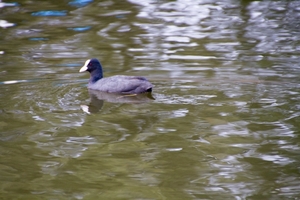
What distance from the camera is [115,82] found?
9016 mm

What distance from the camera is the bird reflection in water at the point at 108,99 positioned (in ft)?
Answer: 27.6

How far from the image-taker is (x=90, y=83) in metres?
9.30

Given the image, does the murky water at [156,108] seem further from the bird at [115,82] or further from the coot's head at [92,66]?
the coot's head at [92,66]

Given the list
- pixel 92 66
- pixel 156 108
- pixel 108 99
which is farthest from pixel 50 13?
pixel 156 108

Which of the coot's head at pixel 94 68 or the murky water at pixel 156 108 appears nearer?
the murky water at pixel 156 108

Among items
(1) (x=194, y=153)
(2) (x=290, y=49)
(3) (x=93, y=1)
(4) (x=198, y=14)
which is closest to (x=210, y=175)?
(1) (x=194, y=153)

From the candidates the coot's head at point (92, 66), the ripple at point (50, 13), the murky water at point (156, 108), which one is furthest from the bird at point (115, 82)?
the ripple at point (50, 13)

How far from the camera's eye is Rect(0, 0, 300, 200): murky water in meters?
5.89

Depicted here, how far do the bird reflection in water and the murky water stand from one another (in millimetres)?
26

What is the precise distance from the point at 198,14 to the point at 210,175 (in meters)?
8.57

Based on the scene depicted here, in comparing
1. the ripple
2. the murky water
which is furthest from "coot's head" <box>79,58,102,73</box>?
the ripple

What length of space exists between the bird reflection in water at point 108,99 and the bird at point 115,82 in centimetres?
6

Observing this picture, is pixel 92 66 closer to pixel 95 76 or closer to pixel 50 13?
pixel 95 76

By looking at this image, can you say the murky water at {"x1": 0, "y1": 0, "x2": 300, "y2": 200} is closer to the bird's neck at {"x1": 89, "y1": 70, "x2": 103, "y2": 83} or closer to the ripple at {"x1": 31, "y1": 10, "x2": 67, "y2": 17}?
the ripple at {"x1": 31, "y1": 10, "x2": 67, "y2": 17}
